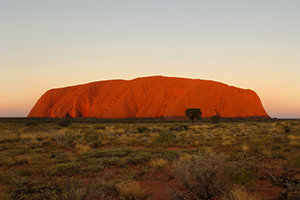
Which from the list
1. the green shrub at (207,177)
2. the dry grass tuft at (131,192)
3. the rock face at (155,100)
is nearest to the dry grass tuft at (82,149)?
the dry grass tuft at (131,192)

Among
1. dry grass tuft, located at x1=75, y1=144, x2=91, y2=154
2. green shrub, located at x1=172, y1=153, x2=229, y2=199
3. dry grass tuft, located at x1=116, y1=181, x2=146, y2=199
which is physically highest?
green shrub, located at x1=172, y1=153, x2=229, y2=199

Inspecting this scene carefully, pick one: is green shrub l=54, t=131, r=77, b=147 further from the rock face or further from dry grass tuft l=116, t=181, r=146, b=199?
the rock face

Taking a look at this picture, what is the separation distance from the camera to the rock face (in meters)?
72.3

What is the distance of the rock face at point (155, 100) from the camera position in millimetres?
72312

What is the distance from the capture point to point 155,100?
77.2 meters

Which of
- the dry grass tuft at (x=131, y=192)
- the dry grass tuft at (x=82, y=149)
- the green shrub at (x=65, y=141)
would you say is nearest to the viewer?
the dry grass tuft at (x=131, y=192)

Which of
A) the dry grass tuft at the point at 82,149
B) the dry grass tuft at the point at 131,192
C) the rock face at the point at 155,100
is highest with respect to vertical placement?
the rock face at the point at 155,100

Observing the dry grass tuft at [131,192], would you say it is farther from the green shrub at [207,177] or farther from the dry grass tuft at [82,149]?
the dry grass tuft at [82,149]

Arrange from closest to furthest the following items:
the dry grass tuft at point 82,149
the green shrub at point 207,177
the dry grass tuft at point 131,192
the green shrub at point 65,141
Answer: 1. the green shrub at point 207,177
2. the dry grass tuft at point 131,192
3. the dry grass tuft at point 82,149
4. the green shrub at point 65,141

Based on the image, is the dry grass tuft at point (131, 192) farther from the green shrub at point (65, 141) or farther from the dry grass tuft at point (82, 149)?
the green shrub at point (65, 141)

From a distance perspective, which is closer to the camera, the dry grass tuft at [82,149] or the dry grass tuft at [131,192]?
the dry grass tuft at [131,192]

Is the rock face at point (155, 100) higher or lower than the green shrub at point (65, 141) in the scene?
higher

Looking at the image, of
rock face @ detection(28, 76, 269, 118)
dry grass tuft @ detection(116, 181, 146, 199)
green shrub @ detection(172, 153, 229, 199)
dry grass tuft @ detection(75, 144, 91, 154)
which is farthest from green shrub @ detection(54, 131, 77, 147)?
rock face @ detection(28, 76, 269, 118)

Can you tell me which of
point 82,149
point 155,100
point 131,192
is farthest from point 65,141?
point 155,100
